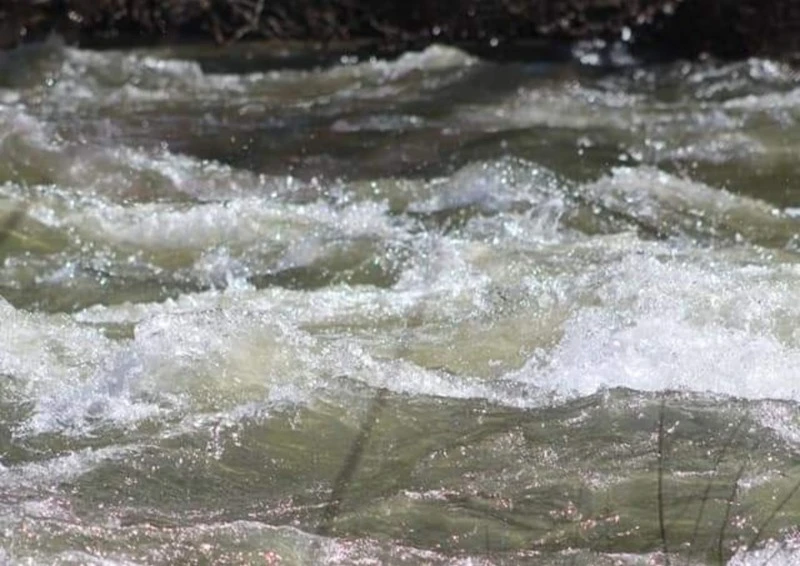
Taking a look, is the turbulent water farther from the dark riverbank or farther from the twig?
the dark riverbank

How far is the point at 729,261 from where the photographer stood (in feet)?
16.4

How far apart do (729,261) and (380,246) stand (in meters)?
1.33

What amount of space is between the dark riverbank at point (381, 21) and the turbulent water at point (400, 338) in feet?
7.65

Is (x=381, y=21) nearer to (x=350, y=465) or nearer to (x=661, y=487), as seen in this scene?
(x=350, y=465)

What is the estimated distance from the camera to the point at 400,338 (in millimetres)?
4285

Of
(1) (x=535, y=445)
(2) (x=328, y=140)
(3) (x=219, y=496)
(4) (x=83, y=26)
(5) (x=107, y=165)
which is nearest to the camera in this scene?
(3) (x=219, y=496)

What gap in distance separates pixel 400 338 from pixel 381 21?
5.93 m

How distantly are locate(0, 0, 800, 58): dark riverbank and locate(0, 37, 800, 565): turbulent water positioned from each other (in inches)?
91.8

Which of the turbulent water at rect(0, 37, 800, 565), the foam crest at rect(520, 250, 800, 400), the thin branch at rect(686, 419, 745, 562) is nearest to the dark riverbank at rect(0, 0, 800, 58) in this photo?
the turbulent water at rect(0, 37, 800, 565)

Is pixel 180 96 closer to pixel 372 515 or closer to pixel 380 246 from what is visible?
pixel 380 246

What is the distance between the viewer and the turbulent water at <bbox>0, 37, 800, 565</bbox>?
318cm

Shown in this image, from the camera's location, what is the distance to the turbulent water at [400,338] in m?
3.18

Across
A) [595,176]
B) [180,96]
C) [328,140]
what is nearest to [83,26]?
[180,96]

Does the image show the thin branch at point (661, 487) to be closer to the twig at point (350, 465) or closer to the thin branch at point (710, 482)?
the thin branch at point (710, 482)
